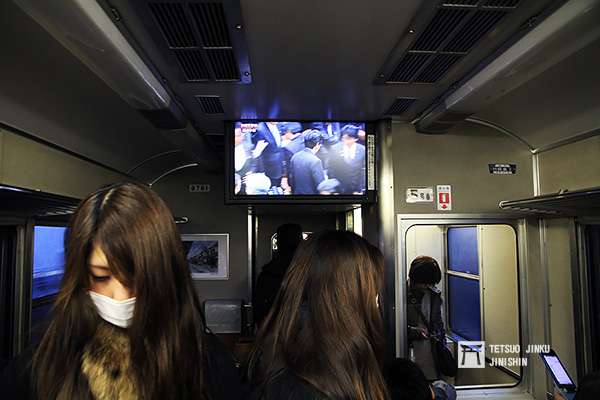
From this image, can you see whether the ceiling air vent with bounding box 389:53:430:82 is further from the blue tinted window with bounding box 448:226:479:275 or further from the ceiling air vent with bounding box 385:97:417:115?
the blue tinted window with bounding box 448:226:479:275

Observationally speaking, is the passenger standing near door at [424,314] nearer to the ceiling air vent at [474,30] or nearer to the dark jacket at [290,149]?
the dark jacket at [290,149]

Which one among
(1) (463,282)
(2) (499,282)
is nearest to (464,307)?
(1) (463,282)

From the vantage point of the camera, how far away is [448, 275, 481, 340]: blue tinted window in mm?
3613

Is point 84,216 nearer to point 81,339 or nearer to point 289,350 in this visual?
point 81,339

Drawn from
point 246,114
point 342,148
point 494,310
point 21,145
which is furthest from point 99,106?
point 494,310

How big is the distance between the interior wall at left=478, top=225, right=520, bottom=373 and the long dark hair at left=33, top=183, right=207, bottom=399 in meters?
2.84

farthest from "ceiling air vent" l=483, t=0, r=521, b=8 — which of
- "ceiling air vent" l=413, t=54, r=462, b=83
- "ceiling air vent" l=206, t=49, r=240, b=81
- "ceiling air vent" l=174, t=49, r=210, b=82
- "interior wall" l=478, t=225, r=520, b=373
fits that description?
"interior wall" l=478, t=225, r=520, b=373

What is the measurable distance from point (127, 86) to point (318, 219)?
12.5 feet

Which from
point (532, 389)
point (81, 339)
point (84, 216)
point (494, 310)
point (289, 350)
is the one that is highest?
point (84, 216)

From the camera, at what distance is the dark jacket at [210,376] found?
1.02m

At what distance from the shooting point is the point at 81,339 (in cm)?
102

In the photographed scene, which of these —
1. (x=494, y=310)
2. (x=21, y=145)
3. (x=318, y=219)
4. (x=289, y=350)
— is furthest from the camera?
(x=318, y=219)

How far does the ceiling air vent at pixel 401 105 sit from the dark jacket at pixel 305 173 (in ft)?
2.00

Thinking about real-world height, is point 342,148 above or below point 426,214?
above
